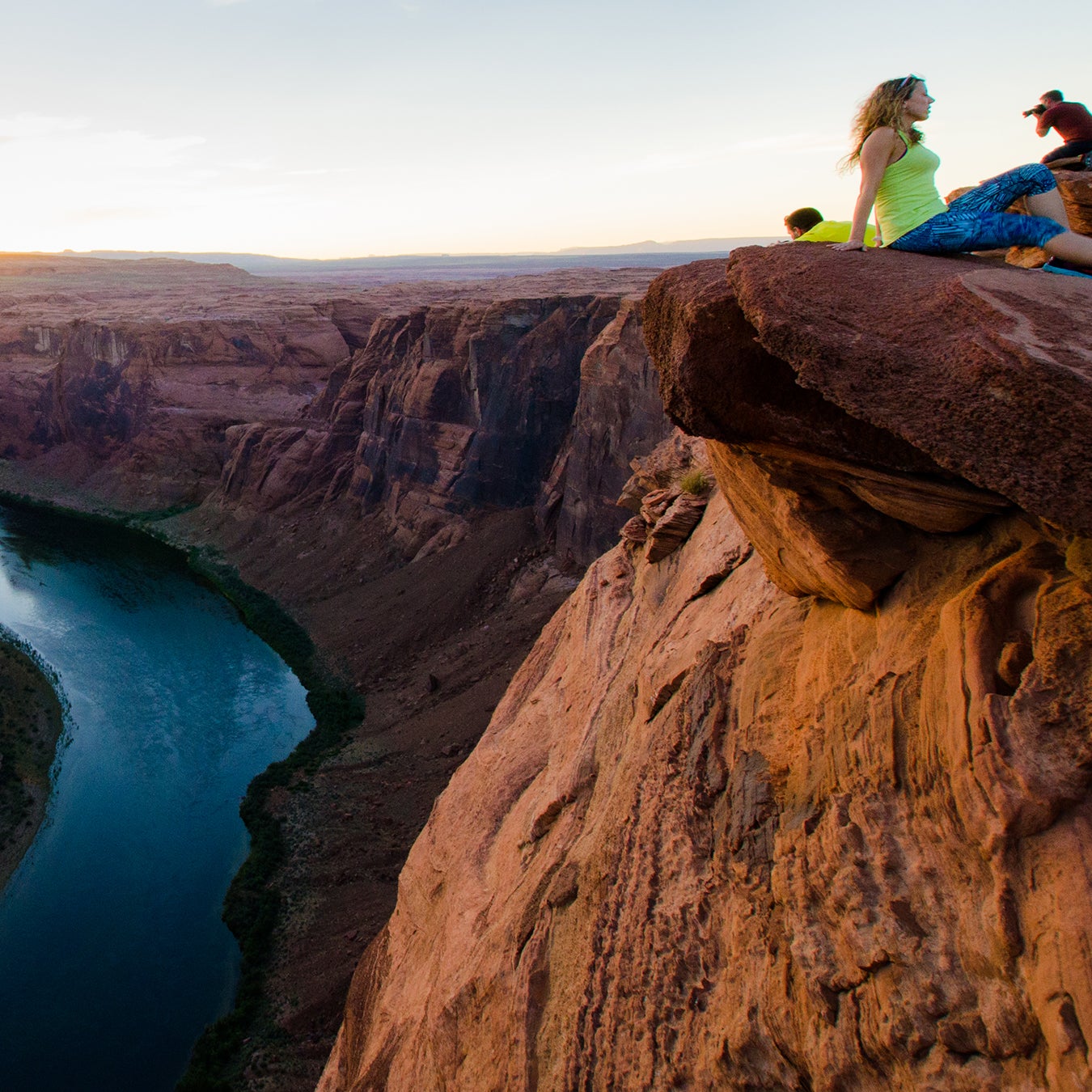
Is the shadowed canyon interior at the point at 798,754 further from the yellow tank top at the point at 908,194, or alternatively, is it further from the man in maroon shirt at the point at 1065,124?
the man in maroon shirt at the point at 1065,124

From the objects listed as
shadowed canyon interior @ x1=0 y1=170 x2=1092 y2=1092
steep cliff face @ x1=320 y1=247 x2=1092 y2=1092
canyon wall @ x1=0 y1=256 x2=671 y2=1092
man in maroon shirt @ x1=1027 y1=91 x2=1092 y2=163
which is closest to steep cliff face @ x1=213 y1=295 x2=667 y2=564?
canyon wall @ x1=0 y1=256 x2=671 y2=1092

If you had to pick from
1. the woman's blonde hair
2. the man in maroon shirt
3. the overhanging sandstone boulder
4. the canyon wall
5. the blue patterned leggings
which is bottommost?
the canyon wall

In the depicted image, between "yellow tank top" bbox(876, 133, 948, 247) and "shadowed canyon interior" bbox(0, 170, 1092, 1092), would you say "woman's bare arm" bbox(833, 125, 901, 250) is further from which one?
"shadowed canyon interior" bbox(0, 170, 1092, 1092)

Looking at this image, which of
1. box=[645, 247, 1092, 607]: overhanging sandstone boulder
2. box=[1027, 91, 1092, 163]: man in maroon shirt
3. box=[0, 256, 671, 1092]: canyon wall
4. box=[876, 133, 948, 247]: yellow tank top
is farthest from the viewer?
box=[0, 256, 671, 1092]: canyon wall

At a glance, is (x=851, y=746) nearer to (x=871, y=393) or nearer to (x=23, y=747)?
(x=871, y=393)

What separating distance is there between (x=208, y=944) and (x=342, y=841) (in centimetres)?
438

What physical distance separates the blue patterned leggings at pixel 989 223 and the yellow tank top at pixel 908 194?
0.07 metres

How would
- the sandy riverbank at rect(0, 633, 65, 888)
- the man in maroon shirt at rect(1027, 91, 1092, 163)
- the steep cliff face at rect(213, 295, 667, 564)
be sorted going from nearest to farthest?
the man in maroon shirt at rect(1027, 91, 1092, 163), the sandy riverbank at rect(0, 633, 65, 888), the steep cliff face at rect(213, 295, 667, 564)

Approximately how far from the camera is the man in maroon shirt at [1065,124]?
29.8 feet

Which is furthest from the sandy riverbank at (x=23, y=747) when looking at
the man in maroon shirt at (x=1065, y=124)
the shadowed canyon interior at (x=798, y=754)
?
the man in maroon shirt at (x=1065, y=124)

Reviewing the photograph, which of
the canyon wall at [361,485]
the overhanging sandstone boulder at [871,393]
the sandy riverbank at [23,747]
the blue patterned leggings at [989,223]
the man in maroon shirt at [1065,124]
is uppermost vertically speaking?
the man in maroon shirt at [1065,124]

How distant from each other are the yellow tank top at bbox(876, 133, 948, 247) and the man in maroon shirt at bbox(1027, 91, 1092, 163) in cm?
440

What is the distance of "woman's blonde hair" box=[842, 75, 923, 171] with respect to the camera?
5.74 m

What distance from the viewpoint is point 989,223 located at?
5789 millimetres
